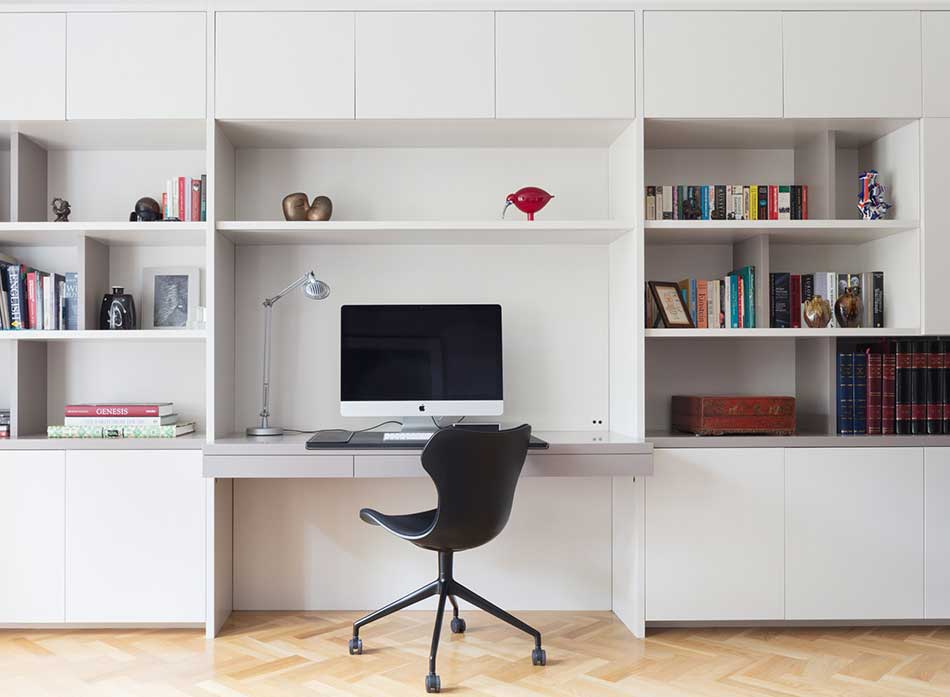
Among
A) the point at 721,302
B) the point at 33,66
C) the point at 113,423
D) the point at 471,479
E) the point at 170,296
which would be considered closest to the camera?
the point at 471,479

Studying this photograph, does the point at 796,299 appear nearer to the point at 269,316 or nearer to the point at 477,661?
the point at 477,661

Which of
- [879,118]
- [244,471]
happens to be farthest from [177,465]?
[879,118]

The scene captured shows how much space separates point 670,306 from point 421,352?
105 cm

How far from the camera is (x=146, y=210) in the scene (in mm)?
3191

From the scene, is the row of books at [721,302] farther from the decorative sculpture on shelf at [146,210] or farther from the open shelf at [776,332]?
the decorative sculpture on shelf at [146,210]

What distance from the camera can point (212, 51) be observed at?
304cm

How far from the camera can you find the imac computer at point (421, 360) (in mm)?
3244

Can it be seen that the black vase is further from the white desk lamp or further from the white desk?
the white desk

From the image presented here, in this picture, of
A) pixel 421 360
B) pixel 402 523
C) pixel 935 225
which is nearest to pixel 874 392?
pixel 935 225

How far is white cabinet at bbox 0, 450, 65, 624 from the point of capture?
3.03 m

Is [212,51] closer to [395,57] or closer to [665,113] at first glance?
[395,57]

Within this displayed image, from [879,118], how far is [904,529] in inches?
63.6

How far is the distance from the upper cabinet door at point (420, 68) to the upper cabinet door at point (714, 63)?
0.64m

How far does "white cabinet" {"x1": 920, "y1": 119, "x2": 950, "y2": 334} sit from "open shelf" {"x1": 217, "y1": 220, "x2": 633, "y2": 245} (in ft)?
3.81
